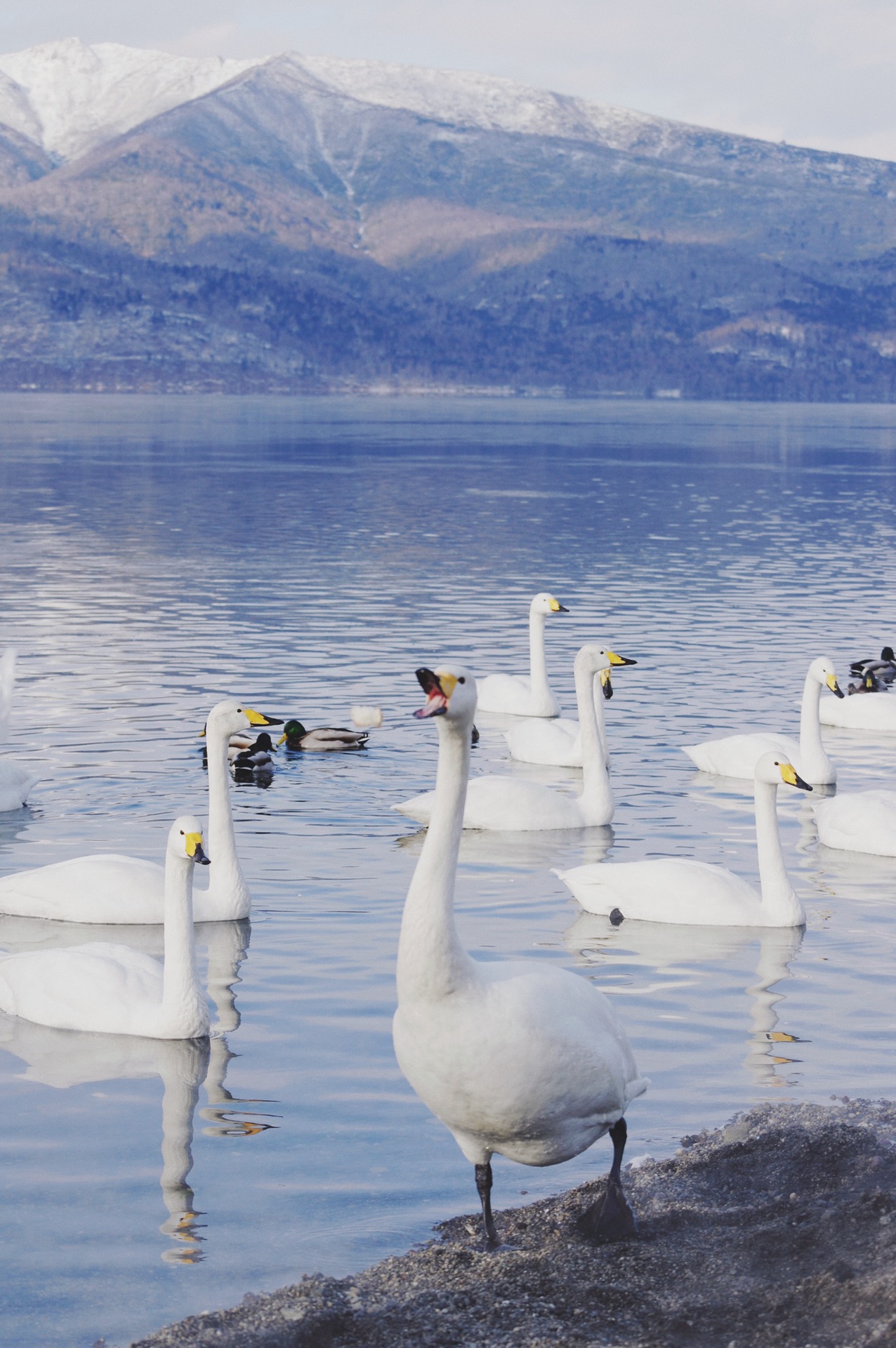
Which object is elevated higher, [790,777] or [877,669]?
[790,777]

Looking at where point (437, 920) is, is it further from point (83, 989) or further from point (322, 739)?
point (322, 739)

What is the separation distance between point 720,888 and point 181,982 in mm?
5011

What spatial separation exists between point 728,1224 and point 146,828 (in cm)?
1090

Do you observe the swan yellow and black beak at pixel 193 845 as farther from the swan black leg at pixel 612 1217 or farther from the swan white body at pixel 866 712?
the swan white body at pixel 866 712

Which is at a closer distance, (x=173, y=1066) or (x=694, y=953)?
(x=173, y=1066)

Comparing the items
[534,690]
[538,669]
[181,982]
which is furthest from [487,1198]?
[534,690]

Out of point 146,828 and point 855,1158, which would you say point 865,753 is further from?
point 855,1158

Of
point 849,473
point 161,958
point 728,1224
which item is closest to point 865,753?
point 161,958

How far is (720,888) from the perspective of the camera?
14.7m

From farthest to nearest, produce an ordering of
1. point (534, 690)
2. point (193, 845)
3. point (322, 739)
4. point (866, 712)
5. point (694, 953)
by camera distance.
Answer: point (534, 690) → point (866, 712) → point (322, 739) → point (694, 953) → point (193, 845)

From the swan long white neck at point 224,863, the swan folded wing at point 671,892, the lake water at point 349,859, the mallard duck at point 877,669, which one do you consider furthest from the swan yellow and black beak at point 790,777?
the mallard duck at point 877,669

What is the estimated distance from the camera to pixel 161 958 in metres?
14.0

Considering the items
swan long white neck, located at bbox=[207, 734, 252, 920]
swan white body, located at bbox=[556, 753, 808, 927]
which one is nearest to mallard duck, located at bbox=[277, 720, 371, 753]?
swan long white neck, located at bbox=[207, 734, 252, 920]

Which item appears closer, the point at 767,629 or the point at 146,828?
the point at 146,828
